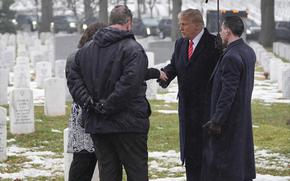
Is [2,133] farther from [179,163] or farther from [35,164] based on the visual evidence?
[179,163]

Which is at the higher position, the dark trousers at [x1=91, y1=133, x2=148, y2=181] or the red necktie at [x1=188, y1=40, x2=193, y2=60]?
the red necktie at [x1=188, y1=40, x2=193, y2=60]

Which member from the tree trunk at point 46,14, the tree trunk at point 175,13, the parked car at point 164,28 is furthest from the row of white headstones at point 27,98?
the parked car at point 164,28

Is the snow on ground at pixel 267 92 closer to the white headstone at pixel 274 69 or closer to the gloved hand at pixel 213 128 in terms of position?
the white headstone at pixel 274 69

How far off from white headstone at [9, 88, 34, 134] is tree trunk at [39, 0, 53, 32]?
37.9 m

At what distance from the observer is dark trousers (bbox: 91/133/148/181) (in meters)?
7.25

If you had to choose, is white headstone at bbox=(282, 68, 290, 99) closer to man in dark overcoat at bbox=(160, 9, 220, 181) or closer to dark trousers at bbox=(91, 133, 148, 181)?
man in dark overcoat at bbox=(160, 9, 220, 181)

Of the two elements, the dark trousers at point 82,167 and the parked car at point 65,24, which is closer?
the dark trousers at point 82,167

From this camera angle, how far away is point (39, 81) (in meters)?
22.5

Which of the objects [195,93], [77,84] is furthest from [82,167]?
[195,93]

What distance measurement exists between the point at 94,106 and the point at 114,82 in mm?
262

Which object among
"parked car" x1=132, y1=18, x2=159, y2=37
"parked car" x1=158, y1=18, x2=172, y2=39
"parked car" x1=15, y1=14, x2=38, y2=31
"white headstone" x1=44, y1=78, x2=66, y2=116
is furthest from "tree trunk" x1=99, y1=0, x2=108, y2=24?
"white headstone" x1=44, y1=78, x2=66, y2=116

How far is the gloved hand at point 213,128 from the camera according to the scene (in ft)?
24.7

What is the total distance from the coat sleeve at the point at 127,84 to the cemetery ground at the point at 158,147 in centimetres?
342

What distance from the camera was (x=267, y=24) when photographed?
43594mm
